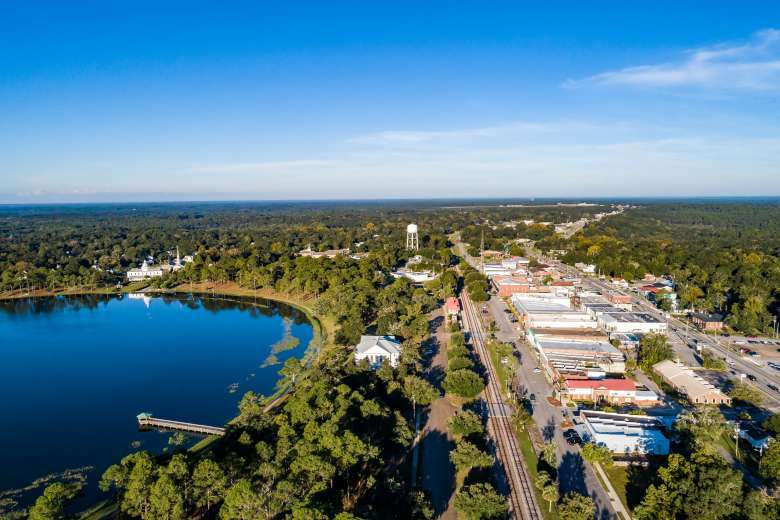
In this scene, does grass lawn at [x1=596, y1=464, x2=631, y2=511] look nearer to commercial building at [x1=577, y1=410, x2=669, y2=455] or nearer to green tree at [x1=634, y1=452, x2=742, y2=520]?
commercial building at [x1=577, y1=410, x2=669, y2=455]

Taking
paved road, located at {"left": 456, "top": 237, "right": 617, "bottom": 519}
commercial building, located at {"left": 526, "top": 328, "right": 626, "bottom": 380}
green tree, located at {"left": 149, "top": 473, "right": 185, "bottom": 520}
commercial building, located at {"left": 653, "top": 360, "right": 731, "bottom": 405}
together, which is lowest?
paved road, located at {"left": 456, "top": 237, "right": 617, "bottom": 519}

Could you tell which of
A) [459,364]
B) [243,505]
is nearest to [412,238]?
[459,364]

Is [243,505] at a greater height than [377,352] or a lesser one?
greater

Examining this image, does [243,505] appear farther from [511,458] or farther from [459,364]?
[459,364]

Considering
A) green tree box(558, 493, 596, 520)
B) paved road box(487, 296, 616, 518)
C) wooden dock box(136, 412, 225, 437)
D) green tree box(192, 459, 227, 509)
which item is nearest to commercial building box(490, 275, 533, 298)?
paved road box(487, 296, 616, 518)

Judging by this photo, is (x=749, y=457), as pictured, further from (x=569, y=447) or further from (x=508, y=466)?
(x=508, y=466)

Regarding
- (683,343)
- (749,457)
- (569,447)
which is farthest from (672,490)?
(683,343)
